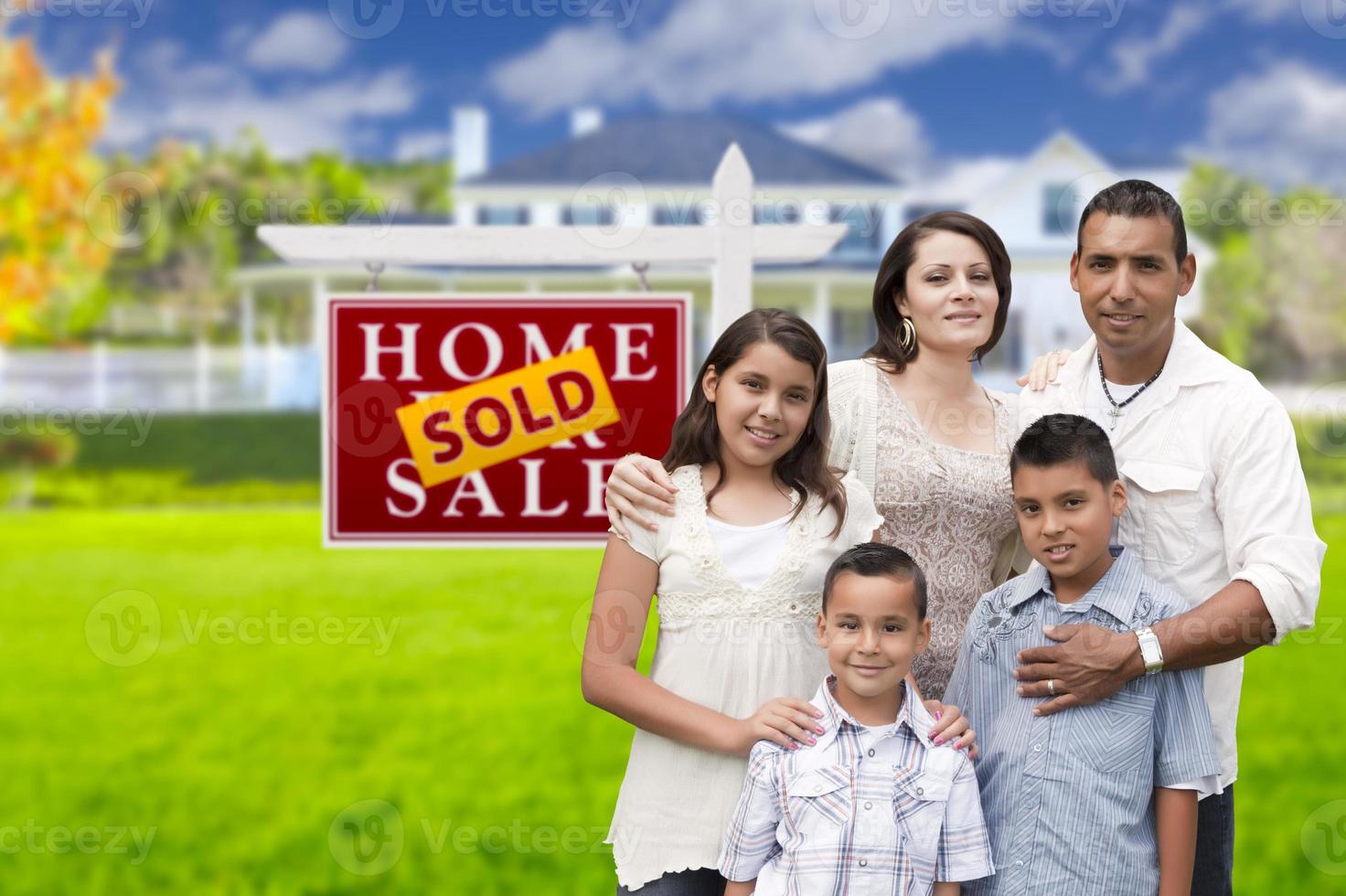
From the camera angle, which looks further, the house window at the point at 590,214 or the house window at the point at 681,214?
the house window at the point at 590,214

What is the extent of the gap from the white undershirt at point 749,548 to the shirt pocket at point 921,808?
39 centimetres

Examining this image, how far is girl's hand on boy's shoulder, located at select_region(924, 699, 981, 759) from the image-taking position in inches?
75.7

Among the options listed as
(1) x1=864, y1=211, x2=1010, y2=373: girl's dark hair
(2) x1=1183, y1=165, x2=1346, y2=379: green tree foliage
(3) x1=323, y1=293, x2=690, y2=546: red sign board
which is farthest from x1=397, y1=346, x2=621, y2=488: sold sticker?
(2) x1=1183, y1=165, x2=1346, y2=379: green tree foliage

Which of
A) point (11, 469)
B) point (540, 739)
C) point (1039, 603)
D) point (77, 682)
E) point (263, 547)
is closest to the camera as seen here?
point (1039, 603)


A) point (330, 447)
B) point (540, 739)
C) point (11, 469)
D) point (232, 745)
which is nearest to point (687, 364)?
point (330, 447)

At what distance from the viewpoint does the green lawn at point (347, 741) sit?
5258 mm

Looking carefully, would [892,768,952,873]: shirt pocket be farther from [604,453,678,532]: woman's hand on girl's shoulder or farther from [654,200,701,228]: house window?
[654,200,701,228]: house window

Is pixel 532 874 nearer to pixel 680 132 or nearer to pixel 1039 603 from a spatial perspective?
pixel 1039 603

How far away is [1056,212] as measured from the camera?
17328 mm

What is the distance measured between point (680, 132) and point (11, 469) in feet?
36.9

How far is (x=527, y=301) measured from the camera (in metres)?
3.07

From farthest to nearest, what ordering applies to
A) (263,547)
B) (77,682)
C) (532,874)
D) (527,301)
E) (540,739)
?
1. (263,547)
2. (77,682)
3. (540,739)
4. (532,874)
5. (527,301)

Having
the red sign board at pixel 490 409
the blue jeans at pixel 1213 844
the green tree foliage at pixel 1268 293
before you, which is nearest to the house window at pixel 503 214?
the green tree foliage at pixel 1268 293

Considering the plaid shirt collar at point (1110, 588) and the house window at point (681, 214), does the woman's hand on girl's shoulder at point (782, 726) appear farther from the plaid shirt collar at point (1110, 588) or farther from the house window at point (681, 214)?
the house window at point (681, 214)
